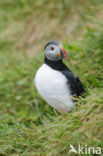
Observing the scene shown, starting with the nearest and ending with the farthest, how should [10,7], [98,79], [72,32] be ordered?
1. [98,79]
2. [72,32]
3. [10,7]

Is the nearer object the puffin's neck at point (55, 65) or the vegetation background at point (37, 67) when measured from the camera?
the vegetation background at point (37, 67)

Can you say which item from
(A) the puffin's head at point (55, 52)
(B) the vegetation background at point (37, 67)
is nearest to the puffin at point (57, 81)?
(A) the puffin's head at point (55, 52)

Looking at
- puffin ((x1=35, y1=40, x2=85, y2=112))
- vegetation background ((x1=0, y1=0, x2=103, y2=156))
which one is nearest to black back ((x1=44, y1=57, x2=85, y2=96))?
puffin ((x1=35, y1=40, x2=85, y2=112))

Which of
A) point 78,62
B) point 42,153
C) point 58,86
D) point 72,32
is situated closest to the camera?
point 42,153

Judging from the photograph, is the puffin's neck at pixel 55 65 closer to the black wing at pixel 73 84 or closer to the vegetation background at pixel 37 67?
the black wing at pixel 73 84

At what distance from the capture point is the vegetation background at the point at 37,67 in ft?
8.50

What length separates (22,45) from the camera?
564 centimetres

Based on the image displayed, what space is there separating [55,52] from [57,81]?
0.30 m

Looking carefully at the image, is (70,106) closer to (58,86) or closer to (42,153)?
(58,86)

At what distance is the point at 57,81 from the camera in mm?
2938

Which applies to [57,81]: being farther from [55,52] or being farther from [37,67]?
[37,67]

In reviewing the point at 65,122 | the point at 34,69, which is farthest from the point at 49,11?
the point at 65,122

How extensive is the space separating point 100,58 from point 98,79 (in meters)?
0.41

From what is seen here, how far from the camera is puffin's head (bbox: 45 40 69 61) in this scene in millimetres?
2971
